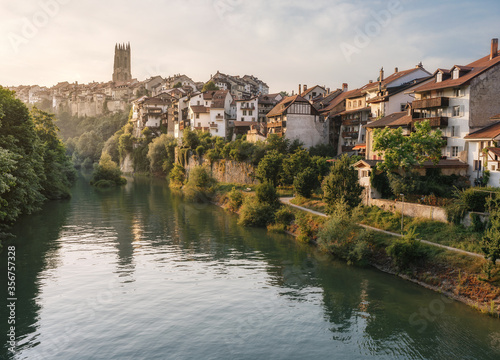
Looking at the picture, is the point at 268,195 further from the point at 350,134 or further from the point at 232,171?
the point at 350,134

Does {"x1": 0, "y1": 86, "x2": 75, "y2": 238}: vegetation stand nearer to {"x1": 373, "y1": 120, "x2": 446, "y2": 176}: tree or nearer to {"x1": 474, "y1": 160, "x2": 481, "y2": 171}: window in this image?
{"x1": 373, "y1": 120, "x2": 446, "y2": 176}: tree

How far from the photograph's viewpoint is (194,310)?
71.0ft

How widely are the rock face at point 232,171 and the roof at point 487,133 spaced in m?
29.1

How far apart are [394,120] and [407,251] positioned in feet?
74.6

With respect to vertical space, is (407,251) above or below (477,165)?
below

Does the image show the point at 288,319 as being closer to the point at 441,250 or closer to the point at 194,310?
the point at 194,310

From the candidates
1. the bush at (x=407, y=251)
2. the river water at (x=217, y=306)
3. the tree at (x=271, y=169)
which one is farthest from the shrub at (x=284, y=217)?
the bush at (x=407, y=251)

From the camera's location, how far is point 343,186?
117 ft

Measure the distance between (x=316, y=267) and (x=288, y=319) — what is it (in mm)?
8769

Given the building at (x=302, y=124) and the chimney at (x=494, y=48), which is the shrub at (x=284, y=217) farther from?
the building at (x=302, y=124)

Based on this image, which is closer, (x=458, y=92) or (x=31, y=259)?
(x=31, y=259)

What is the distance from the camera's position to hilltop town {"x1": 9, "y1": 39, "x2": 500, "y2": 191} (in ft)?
123

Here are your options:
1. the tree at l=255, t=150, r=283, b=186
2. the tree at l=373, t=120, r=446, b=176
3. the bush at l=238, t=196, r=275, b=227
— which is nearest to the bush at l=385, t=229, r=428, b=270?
the tree at l=373, t=120, r=446, b=176

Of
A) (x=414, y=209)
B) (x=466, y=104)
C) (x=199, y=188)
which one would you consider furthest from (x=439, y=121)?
(x=199, y=188)
